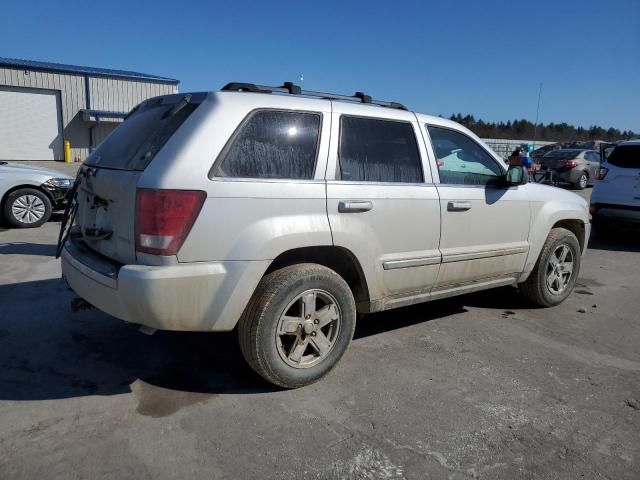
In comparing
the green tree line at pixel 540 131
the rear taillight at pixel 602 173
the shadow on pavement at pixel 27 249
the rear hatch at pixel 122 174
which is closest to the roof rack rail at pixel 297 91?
the rear hatch at pixel 122 174

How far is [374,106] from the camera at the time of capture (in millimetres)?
3836

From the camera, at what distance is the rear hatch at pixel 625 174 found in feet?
28.6

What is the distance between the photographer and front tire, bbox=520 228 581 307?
4.97 metres

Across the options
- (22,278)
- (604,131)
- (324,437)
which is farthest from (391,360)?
(604,131)

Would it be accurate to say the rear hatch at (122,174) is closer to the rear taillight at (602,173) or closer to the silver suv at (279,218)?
the silver suv at (279,218)

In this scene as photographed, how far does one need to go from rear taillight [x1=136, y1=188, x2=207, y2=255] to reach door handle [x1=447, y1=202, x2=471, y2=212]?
2020 mm

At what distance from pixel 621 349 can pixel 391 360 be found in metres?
1.96

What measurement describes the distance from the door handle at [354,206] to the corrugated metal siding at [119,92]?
82.9 feet

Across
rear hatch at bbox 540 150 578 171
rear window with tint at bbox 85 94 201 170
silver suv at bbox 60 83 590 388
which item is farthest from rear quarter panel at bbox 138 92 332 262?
rear hatch at bbox 540 150 578 171

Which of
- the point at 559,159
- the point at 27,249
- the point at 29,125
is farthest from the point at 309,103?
the point at 29,125

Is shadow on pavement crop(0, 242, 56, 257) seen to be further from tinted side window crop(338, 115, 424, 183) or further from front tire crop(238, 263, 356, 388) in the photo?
tinted side window crop(338, 115, 424, 183)

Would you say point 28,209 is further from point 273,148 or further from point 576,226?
point 576,226

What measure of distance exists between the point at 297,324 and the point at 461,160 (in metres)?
2.06

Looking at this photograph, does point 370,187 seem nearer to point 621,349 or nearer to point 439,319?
point 439,319
